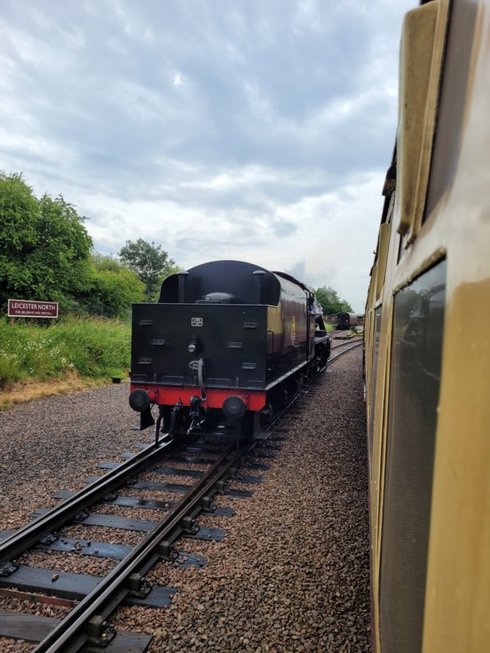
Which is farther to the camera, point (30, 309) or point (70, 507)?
point (30, 309)

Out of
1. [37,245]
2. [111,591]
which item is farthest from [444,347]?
[37,245]

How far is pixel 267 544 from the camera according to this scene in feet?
14.0

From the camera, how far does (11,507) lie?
4984 millimetres

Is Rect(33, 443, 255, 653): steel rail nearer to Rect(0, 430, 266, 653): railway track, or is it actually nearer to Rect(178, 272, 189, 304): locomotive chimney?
Rect(0, 430, 266, 653): railway track

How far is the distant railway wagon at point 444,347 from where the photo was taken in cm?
63

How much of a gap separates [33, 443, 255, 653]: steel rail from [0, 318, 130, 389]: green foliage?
26.1 ft

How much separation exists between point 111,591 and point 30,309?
40.6 feet

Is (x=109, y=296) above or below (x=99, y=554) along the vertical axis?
above

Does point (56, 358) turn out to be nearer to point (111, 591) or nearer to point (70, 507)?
point (70, 507)

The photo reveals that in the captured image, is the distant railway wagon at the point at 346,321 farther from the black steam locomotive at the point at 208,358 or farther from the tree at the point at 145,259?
the black steam locomotive at the point at 208,358

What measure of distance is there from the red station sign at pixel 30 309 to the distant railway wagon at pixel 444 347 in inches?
552

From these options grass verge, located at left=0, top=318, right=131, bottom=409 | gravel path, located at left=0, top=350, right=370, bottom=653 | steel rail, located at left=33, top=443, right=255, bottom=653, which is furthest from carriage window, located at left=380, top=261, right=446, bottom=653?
grass verge, located at left=0, top=318, right=131, bottom=409

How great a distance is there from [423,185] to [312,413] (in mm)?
8765

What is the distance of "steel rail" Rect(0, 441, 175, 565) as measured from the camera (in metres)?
4.02
